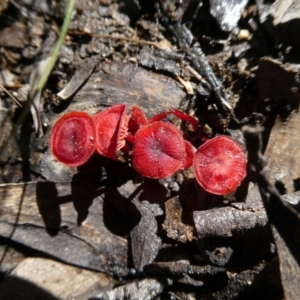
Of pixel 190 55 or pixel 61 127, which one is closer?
pixel 61 127

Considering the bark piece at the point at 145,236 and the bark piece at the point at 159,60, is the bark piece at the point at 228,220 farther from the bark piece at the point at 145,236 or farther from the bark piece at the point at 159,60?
the bark piece at the point at 159,60

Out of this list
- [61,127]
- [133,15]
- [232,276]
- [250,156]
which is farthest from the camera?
[133,15]

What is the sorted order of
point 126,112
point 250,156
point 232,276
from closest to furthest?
point 250,156, point 232,276, point 126,112

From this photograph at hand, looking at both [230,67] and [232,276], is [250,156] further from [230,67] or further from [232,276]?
[230,67]

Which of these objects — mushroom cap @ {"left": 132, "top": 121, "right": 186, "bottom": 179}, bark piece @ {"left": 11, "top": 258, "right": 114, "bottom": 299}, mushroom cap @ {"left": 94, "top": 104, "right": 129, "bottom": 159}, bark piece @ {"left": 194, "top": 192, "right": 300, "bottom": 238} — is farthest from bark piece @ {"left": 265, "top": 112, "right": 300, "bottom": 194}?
bark piece @ {"left": 11, "top": 258, "right": 114, "bottom": 299}

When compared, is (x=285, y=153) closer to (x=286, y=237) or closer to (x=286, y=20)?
(x=286, y=237)

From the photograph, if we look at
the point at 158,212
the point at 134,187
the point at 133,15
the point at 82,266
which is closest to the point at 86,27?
the point at 133,15

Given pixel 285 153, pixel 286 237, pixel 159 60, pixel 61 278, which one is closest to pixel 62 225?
pixel 61 278

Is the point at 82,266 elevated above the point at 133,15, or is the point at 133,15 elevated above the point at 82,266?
the point at 133,15

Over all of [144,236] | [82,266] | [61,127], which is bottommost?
[82,266]
